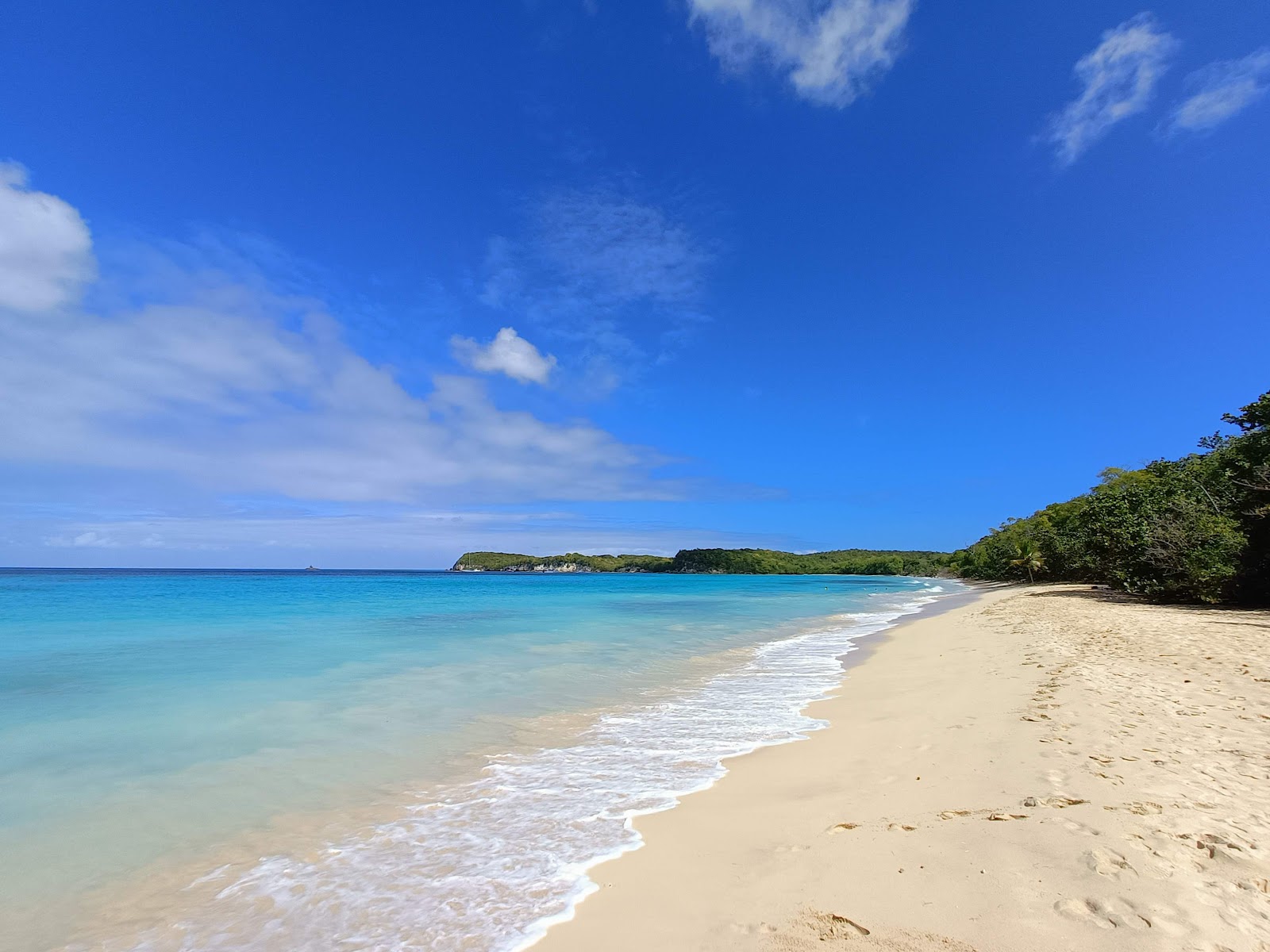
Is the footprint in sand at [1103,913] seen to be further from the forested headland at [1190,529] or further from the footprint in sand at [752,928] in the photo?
the forested headland at [1190,529]

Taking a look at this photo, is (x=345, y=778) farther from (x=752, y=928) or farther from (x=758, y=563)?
(x=758, y=563)

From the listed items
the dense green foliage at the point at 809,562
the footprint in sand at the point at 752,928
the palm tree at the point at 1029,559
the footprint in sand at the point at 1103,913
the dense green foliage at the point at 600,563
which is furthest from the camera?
the dense green foliage at the point at 600,563

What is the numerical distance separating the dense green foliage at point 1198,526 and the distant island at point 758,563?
343 feet

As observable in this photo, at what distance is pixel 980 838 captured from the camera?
3.52 meters

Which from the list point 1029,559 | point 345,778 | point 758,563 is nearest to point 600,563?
Answer: point 758,563

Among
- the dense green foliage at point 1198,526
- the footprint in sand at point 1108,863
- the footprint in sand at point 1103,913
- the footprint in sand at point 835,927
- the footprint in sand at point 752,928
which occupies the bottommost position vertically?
the footprint in sand at point 752,928

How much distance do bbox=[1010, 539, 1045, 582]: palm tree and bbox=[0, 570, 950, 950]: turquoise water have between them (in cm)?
4515

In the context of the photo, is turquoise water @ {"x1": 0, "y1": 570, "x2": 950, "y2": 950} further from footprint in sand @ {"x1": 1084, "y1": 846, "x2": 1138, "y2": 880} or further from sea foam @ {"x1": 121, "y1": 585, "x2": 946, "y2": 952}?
footprint in sand @ {"x1": 1084, "y1": 846, "x2": 1138, "y2": 880}

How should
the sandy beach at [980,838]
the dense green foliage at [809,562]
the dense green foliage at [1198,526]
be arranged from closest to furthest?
the sandy beach at [980,838]
the dense green foliage at [1198,526]
the dense green foliage at [809,562]

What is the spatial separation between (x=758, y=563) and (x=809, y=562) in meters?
16.5

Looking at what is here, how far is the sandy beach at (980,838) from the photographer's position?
8.83ft

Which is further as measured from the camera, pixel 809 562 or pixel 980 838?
pixel 809 562

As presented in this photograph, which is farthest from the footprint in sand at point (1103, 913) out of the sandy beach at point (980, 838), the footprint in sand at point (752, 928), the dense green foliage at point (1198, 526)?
the dense green foliage at point (1198, 526)

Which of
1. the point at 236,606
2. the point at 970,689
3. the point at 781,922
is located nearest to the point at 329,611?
the point at 236,606
